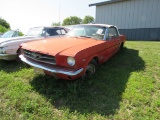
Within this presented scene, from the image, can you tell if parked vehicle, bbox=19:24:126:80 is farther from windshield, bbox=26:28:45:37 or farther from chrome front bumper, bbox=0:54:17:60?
windshield, bbox=26:28:45:37

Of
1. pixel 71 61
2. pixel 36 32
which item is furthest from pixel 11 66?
pixel 71 61

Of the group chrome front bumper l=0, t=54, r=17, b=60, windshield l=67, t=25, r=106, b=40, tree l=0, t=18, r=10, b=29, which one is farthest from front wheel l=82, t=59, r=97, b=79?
tree l=0, t=18, r=10, b=29

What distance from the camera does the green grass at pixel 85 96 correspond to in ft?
8.70

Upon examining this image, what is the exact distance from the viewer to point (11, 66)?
511 centimetres

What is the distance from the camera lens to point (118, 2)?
47.1 ft

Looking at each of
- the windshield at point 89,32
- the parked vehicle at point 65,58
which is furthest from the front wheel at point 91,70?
the windshield at point 89,32

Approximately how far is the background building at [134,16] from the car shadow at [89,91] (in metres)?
9.86

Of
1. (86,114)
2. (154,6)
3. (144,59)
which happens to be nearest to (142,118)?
(86,114)

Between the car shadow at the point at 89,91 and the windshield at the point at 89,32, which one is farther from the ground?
the windshield at the point at 89,32

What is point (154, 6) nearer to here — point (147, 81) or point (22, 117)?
point (147, 81)

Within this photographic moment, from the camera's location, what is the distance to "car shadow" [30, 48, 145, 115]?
9.36 ft

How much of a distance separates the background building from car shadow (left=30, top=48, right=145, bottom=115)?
9859mm

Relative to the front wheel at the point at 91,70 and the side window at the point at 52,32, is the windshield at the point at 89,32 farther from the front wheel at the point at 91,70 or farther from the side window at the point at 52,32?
the side window at the point at 52,32

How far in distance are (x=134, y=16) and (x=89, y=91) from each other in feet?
40.1
